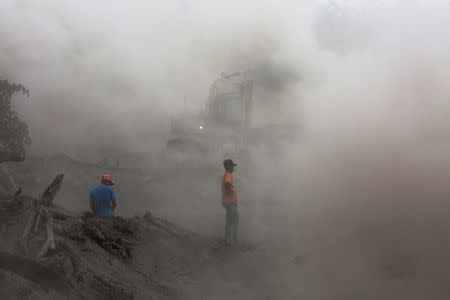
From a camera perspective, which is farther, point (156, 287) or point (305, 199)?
point (305, 199)

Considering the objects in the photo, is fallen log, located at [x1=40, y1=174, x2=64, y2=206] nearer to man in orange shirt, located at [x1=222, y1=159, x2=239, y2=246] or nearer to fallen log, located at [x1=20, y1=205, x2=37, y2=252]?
fallen log, located at [x1=20, y1=205, x2=37, y2=252]

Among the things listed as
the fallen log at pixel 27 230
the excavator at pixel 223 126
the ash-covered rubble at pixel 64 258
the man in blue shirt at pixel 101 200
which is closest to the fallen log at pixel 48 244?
the ash-covered rubble at pixel 64 258

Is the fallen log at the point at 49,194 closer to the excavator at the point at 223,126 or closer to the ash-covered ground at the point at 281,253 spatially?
the ash-covered ground at the point at 281,253

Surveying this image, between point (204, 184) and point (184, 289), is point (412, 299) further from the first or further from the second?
point (204, 184)

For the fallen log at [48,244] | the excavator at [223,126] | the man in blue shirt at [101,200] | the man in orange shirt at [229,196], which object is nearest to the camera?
the fallen log at [48,244]

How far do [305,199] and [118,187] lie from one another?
5522mm

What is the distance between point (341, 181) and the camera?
6402mm

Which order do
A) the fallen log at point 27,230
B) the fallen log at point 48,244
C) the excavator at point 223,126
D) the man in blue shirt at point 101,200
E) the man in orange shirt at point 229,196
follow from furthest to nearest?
1. the excavator at point 223,126
2. the man in orange shirt at point 229,196
3. the man in blue shirt at point 101,200
4. the fallen log at point 27,230
5. the fallen log at point 48,244

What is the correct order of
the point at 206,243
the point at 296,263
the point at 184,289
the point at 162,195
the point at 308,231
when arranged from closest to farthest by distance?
the point at 184,289 → the point at 296,263 → the point at 206,243 → the point at 308,231 → the point at 162,195

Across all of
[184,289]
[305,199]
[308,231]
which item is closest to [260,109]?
[305,199]

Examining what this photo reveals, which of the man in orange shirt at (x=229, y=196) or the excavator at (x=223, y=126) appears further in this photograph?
the excavator at (x=223, y=126)

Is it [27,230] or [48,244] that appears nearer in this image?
[48,244]

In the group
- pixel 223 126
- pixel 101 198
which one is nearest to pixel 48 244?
pixel 101 198

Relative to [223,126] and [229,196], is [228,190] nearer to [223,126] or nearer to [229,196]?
[229,196]
